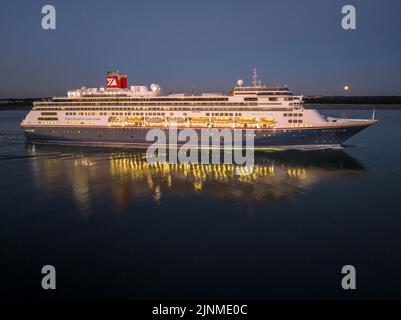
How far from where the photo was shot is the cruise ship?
1543 inches

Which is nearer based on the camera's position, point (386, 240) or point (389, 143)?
point (386, 240)

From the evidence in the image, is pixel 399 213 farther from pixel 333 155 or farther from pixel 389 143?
A: pixel 389 143

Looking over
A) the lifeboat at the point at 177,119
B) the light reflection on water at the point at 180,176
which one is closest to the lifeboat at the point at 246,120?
the light reflection on water at the point at 180,176

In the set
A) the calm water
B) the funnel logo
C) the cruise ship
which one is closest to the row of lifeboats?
the cruise ship

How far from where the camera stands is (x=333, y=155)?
37781 mm

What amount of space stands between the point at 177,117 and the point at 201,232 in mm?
28764

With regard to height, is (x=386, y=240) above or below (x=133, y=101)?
below

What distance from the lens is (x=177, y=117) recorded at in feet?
144

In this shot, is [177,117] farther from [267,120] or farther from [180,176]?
[180,176]

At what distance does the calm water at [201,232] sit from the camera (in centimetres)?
1262

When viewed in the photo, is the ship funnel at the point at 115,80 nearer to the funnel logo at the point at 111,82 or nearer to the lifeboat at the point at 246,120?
the funnel logo at the point at 111,82

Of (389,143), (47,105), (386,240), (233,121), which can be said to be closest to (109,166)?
(233,121)
